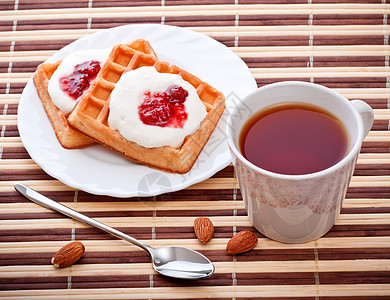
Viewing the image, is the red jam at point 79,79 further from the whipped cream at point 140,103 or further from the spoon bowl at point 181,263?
the spoon bowl at point 181,263

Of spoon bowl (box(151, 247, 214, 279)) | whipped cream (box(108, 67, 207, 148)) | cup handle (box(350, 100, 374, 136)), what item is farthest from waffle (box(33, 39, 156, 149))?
cup handle (box(350, 100, 374, 136))

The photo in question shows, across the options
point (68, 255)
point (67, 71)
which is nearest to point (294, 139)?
point (68, 255)

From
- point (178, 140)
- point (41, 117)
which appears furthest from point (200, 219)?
point (41, 117)

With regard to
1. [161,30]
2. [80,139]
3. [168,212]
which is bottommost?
[168,212]

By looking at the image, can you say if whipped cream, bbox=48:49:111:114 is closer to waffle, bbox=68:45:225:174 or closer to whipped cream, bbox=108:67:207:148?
waffle, bbox=68:45:225:174

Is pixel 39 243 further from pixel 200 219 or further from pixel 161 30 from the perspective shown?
pixel 161 30

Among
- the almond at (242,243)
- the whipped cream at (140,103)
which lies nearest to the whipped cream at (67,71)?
the whipped cream at (140,103)
